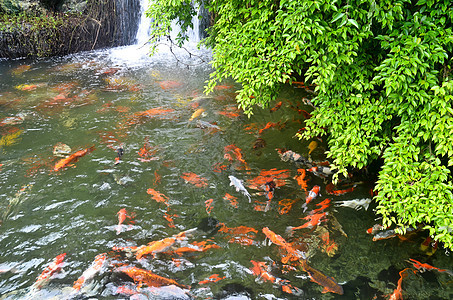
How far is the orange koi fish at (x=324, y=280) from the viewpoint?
3.45 metres

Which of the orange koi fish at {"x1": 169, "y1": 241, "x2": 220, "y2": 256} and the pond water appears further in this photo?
the orange koi fish at {"x1": 169, "y1": 241, "x2": 220, "y2": 256}

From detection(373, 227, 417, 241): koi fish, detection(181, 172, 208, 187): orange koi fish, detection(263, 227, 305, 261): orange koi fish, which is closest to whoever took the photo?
detection(263, 227, 305, 261): orange koi fish

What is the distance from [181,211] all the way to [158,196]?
0.50 m

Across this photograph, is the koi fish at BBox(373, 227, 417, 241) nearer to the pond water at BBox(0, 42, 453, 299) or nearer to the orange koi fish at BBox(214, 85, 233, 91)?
the pond water at BBox(0, 42, 453, 299)

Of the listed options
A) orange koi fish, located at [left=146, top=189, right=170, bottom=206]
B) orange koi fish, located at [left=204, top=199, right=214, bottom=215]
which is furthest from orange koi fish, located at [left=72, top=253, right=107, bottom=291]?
orange koi fish, located at [left=204, top=199, right=214, bottom=215]

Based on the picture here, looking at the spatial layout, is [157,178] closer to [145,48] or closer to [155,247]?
[155,247]

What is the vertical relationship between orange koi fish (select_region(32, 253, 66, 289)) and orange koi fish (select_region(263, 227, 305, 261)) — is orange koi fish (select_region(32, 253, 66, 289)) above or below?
below

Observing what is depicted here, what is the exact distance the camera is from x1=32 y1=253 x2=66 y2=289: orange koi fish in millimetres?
3566

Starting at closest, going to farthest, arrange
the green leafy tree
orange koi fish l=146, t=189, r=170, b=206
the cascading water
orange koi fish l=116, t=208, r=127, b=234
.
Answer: the green leafy tree, orange koi fish l=116, t=208, r=127, b=234, orange koi fish l=146, t=189, r=170, b=206, the cascading water

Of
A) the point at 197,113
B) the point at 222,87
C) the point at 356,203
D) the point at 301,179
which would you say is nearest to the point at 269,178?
the point at 301,179

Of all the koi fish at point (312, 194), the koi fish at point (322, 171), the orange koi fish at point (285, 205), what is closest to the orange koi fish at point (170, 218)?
the orange koi fish at point (285, 205)

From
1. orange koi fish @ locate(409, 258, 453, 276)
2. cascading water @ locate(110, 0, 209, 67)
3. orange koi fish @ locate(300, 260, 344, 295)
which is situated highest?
cascading water @ locate(110, 0, 209, 67)

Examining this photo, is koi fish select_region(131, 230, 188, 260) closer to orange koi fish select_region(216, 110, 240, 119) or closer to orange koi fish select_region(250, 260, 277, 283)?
orange koi fish select_region(250, 260, 277, 283)

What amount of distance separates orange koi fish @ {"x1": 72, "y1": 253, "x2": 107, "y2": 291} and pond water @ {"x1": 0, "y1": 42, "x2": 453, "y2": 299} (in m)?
0.02
